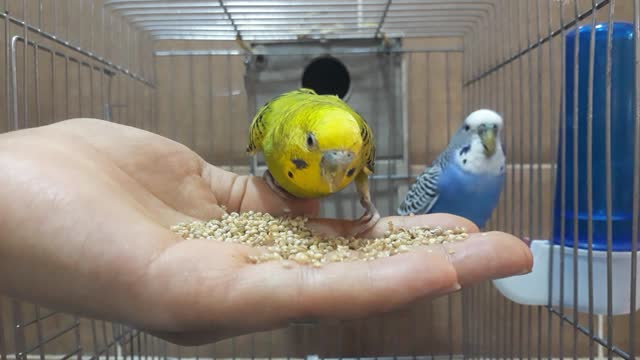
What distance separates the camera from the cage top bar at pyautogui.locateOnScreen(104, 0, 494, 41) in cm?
122

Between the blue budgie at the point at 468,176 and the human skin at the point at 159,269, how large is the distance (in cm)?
65

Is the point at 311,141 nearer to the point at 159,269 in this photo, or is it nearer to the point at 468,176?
the point at 159,269

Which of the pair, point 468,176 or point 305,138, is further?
point 468,176

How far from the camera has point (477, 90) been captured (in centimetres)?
143

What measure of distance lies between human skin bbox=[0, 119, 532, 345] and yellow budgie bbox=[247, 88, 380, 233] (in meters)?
0.20

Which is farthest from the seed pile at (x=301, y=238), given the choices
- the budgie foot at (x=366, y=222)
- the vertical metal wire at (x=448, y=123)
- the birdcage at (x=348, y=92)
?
the vertical metal wire at (x=448, y=123)

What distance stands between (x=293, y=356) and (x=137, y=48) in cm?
102

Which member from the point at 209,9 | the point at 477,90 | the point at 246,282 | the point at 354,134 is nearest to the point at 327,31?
the point at 209,9

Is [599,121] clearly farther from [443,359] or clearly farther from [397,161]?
[443,359]

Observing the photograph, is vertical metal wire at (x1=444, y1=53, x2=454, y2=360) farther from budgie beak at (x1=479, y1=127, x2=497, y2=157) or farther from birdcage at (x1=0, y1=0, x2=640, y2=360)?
budgie beak at (x1=479, y1=127, x2=497, y2=157)

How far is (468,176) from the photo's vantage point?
1302mm

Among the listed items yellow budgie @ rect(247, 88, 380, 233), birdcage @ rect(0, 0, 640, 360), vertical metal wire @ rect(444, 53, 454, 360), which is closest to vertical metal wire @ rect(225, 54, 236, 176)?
birdcage @ rect(0, 0, 640, 360)

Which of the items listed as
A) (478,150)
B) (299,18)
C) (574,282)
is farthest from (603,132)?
(299,18)

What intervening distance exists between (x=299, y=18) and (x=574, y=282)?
2.97 ft
